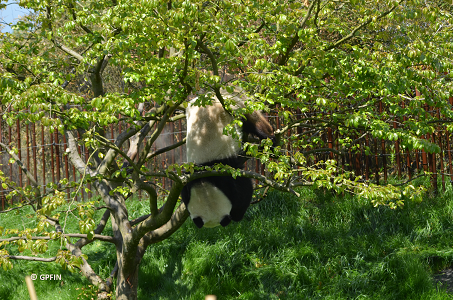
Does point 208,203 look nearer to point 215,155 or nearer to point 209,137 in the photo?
point 215,155

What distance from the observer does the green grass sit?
14.8 feet

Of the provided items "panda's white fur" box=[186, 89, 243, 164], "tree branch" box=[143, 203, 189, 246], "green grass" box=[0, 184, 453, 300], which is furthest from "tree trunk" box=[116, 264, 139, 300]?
"panda's white fur" box=[186, 89, 243, 164]

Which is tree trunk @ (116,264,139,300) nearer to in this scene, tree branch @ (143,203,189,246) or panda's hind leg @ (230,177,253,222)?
tree branch @ (143,203,189,246)

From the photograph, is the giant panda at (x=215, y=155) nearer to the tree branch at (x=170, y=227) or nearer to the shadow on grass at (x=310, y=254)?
the tree branch at (x=170, y=227)

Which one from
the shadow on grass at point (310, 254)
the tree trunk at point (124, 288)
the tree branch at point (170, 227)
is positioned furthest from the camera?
the shadow on grass at point (310, 254)

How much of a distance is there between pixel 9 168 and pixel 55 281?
15.1 feet

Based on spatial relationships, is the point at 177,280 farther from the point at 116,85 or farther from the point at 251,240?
the point at 116,85

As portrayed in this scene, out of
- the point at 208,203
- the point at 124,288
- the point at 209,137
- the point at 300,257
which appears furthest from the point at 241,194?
the point at 124,288

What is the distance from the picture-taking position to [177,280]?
201 inches

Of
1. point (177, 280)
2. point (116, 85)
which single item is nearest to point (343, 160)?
point (177, 280)

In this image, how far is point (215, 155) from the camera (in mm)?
4023

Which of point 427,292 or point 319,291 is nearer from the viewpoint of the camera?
point 427,292

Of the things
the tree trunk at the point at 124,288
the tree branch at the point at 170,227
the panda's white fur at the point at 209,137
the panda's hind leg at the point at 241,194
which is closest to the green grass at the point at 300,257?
the tree trunk at the point at 124,288

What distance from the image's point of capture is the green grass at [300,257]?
14.8 ft
